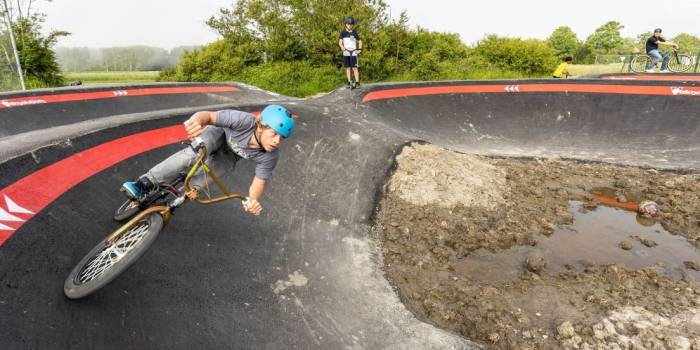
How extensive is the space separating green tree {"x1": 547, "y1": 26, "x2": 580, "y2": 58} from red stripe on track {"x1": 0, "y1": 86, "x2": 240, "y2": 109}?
97667mm

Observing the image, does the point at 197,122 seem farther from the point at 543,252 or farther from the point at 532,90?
the point at 532,90

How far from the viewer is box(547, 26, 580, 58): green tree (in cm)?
9250

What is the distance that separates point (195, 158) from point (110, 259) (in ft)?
4.10

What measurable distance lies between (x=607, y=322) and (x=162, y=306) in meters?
4.80

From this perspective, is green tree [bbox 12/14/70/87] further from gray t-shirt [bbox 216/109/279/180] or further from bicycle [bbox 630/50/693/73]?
bicycle [bbox 630/50/693/73]

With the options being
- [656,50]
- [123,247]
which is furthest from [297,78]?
[123,247]

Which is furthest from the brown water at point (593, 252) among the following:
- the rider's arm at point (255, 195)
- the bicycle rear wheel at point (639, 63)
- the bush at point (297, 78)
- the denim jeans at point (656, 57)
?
the bicycle rear wheel at point (639, 63)

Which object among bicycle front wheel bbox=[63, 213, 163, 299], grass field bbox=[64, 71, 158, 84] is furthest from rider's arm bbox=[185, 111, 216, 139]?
grass field bbox=[64, 71, 158, 84]

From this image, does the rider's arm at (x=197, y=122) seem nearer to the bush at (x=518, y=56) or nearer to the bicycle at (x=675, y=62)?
the bicycle at (x=675, y=62)

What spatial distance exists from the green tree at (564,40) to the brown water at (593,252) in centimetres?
9948

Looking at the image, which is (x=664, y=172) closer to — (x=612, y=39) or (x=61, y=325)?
(x=61, y=325)

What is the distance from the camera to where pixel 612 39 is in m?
98.2

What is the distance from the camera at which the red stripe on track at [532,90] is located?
11.8 metres

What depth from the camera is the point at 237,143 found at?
162 inches
